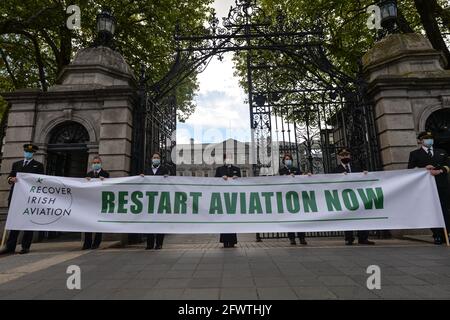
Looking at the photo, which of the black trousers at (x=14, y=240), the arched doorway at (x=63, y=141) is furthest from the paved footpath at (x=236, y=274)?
the arched doorway at (x=63, y=141)

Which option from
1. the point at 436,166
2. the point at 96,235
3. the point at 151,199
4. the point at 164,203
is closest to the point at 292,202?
the point at 164,203

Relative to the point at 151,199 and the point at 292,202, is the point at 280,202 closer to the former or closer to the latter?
the point at 292,202

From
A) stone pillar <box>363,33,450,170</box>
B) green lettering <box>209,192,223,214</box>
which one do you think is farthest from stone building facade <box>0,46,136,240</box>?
stone pillar <box>363,33,450,170</box>

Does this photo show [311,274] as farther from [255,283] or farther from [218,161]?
[218,161]

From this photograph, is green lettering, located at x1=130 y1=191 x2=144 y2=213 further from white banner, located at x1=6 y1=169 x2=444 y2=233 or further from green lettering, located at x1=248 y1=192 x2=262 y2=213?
green lettering, located at x1=248 y1=192 x2=262 y2=213

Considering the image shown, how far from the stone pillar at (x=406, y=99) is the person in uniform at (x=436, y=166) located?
4.41 feet

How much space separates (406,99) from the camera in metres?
8.99

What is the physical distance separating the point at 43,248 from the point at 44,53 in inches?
652

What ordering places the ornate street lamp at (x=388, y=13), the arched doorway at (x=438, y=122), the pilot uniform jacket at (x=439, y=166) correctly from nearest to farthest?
the pilot uniform jacket at (x=439, y=166), the arched doorway at (x=438, y=122), the ornate street lamp at (x=388, y=13)

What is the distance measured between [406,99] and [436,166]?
2.92 metres

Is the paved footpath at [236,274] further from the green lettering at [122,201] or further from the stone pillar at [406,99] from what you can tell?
the stone pillar at [406,99]

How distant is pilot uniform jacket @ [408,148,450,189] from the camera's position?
6.93m

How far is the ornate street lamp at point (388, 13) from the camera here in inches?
378

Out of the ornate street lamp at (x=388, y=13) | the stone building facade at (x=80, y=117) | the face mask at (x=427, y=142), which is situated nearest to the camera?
Result: the face mask at (x=427, y=142)
